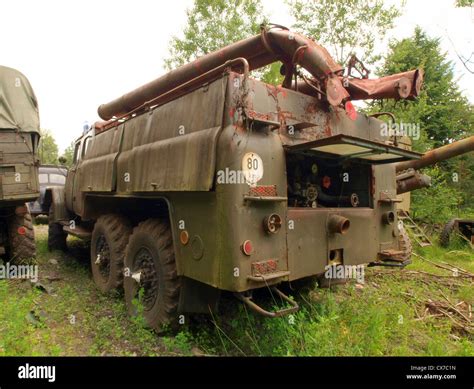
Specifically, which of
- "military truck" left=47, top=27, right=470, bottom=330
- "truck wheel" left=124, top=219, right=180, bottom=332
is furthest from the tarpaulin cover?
"truck wheel" left=124, top=219, right=180, bottom=332

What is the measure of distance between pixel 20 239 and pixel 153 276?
331 centimetres

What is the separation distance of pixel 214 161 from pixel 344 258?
1846mm

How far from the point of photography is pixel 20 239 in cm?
A: 589

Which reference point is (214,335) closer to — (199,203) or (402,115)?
(199,203)

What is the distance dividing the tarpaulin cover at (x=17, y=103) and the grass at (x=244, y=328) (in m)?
2.56

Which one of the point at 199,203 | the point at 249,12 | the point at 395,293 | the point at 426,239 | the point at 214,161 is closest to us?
the point at 214,161

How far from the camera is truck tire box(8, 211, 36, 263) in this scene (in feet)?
19.3

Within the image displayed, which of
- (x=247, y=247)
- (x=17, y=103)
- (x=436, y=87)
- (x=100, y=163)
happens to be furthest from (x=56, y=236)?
(x=436, y=87)

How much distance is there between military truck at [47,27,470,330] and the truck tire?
160cm

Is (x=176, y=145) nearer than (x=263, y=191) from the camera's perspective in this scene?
No

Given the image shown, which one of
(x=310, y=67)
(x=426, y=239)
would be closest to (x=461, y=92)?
(x=426, y=239)

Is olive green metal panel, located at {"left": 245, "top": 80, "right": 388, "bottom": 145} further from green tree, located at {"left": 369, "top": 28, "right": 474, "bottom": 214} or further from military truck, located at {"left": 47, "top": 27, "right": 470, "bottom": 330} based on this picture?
green tree, located at {"left": 369, "top": 28, "right": 474, "bottom": 214}

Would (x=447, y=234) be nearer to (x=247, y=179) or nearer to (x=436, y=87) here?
(x=247, y=179)

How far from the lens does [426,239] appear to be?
32.6 ft
